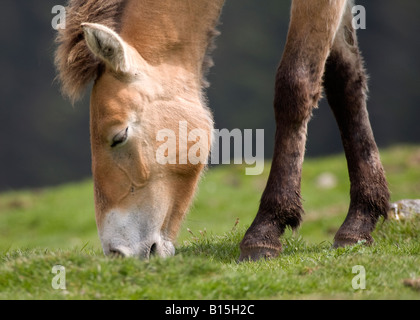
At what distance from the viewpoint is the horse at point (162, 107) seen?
5.08 metres

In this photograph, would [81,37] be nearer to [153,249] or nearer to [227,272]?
[153,249]

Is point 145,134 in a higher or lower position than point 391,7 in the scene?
lower

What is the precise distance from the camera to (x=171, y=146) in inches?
207

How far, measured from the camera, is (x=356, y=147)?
6094 mm

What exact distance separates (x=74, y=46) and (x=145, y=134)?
92cm

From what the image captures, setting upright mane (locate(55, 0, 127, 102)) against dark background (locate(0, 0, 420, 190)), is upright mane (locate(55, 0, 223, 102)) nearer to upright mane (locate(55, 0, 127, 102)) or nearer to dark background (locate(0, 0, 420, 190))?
upright mane (locate(55, 0, 127, 102))

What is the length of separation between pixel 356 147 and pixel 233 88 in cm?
2063

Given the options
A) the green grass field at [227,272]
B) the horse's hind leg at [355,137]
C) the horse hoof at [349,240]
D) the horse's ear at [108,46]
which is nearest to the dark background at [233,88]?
the horse's hind leg at [355,137]

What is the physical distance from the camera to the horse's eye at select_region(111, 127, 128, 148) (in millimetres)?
5055

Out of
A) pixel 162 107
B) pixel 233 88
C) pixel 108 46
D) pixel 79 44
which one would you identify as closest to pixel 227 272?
pixel 162 107

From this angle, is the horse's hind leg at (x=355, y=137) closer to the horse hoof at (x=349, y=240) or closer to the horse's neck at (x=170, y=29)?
the horse hoof at (x=349, y=240)

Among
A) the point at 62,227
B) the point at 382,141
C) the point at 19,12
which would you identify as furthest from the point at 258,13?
the point at 62,227

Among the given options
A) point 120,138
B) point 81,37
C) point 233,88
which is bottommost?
point 120,138
